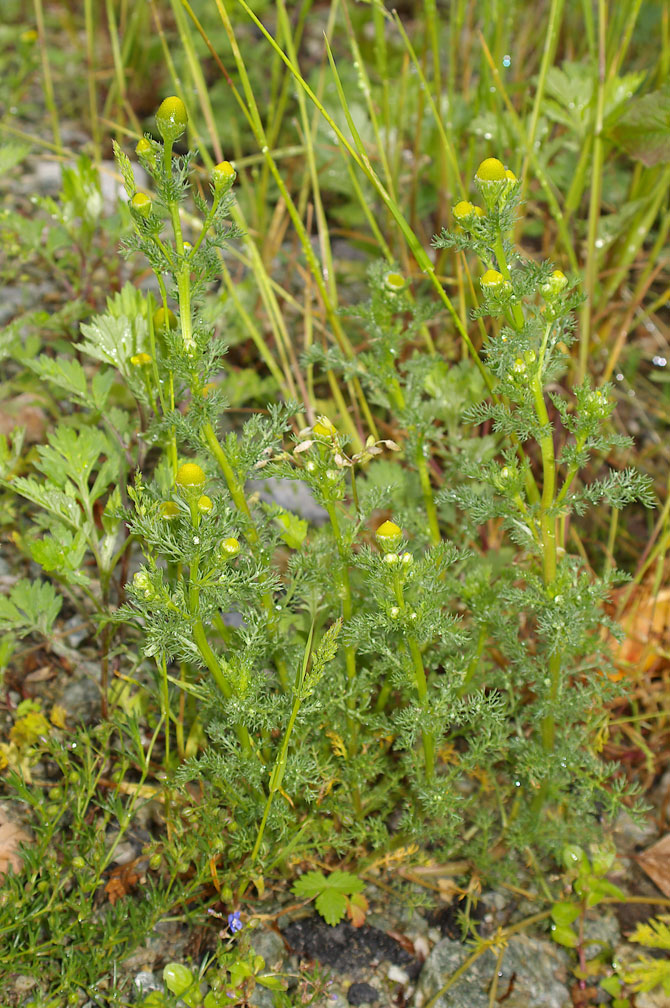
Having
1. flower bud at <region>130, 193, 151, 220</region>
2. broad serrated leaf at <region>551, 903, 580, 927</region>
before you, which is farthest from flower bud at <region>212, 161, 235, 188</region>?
broad serrated leaf at <region>551, 903, 580, 927</region>

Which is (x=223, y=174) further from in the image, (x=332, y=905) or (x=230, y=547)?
(x=332, y=905)

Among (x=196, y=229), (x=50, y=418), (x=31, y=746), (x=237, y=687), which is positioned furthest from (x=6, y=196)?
(x=237, y=687)

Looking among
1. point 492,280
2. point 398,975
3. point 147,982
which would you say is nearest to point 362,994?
point 398,975

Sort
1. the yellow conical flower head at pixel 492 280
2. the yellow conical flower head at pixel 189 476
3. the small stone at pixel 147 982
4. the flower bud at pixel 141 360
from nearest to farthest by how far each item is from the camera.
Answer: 1. the yellow conical flower head at pixel 189 476
2. the yellow conical flower head at pixel 492 280
3. the small stone at pixel 147 982
4. the flower bud at pixel 141 360

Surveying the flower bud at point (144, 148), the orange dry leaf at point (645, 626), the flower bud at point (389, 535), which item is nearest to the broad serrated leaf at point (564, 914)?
the orange dry leaf at point (645, 626)

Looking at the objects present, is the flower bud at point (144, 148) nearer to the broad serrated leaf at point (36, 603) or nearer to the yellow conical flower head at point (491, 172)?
the yellow conical flower head at point (491, 172)

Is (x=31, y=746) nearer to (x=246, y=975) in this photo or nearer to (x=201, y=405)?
(x=246, y=975)
